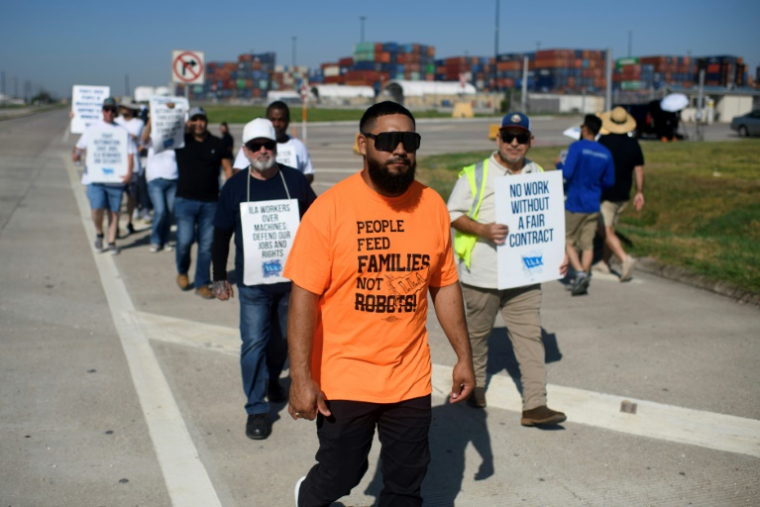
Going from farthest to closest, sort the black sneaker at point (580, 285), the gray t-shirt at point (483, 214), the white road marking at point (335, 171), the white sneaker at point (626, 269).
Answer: the white road marking at point (335, 171) → the white sneaker at point (626, 269) → the black sneaker at point (580, 285) → the gray t-shirt at point (483, 214)

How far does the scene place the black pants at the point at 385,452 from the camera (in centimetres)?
317

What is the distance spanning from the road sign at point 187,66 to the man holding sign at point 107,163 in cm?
598

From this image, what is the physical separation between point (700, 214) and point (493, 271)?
875cm

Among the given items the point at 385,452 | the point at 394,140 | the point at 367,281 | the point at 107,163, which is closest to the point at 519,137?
the point at 394,140

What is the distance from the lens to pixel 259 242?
517cm

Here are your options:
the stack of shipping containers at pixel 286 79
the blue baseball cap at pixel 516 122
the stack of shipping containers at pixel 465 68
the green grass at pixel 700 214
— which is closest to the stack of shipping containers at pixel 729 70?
the stack of shipping containers at pixel 465 68

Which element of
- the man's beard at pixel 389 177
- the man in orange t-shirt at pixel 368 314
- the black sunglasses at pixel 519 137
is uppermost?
the black sunglasses at pixel 519 137

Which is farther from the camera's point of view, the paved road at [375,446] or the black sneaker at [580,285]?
the black sneaker at [580,285]

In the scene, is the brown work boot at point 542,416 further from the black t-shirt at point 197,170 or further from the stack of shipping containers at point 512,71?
the stack of shipping containers at point 512,71

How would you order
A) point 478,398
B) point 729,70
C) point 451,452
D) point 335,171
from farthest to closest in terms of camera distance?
point 729,70 < point 335,171 < point 478,398 < point 451,452

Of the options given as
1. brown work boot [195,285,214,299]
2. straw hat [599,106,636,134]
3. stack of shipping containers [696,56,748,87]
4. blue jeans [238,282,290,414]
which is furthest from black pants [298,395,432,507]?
stack of shipping containers [696,56,748,87]

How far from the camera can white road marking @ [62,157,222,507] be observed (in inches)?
166

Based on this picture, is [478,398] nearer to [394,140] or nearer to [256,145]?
[256,145]

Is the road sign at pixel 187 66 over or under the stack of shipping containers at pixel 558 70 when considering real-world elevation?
under
